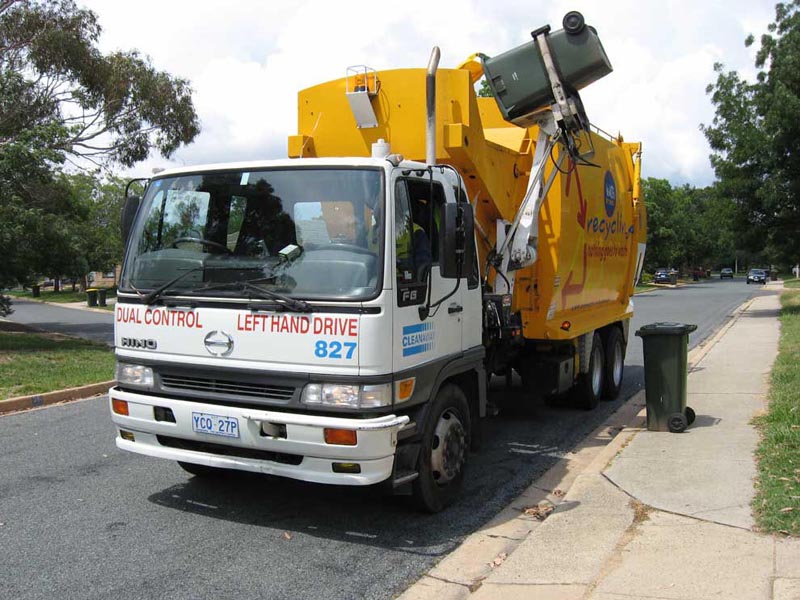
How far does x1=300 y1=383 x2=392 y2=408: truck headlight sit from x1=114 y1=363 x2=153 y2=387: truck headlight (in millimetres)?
1237

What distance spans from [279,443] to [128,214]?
214 cm

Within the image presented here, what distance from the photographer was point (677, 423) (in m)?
7.21

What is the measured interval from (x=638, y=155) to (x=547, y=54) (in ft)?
14.9

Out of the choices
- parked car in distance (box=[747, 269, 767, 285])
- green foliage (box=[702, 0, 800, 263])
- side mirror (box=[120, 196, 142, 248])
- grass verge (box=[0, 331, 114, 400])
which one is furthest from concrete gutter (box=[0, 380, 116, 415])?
parked car in distance (box=[747, 269, 767, 285])

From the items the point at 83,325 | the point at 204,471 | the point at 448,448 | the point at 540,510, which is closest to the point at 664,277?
the point at 83,325

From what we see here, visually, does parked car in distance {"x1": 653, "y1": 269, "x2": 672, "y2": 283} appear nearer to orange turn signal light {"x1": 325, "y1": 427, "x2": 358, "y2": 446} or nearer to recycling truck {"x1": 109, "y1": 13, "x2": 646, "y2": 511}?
recycling truck {"x1": 109, "y1": 13, "x2": 646, "y2": 511}

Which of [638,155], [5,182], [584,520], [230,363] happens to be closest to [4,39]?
[5,182]

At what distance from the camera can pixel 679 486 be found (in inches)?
212

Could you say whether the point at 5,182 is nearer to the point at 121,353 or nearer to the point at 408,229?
the point at 121,353

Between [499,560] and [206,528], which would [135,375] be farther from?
[499,560]

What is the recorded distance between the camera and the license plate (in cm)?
451

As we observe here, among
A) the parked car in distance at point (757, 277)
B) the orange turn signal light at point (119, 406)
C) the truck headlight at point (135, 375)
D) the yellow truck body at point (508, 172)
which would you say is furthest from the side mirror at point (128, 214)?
the parked car in distance at point (757, 277)

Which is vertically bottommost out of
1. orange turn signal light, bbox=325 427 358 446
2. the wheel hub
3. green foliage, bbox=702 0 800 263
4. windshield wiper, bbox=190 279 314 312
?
the wheel hub

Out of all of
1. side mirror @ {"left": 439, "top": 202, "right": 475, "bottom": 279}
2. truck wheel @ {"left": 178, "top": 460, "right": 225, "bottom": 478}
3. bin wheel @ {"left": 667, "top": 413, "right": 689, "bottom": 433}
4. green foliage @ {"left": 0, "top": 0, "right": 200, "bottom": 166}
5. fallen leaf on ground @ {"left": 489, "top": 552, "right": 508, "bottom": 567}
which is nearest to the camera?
fallen leaf on ground @ {"left": 489, "top": 552, "right": 508, "bottom": 567}
